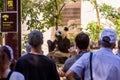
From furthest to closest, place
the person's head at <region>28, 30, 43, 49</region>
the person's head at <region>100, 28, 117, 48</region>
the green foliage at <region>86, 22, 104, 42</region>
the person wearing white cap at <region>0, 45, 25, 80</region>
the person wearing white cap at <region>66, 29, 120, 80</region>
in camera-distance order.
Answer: the green foliage at <region>86, 22, 104, 42</region> → the person's head at <region>28, 30, 43, 49</region> → the person's head at <region>100, 28, 117, 48</region> → the person wearing white cap at <region>66, 29, 120, 80</region> → the person wearing white cap at <region>0, 45, 25, 80</region>

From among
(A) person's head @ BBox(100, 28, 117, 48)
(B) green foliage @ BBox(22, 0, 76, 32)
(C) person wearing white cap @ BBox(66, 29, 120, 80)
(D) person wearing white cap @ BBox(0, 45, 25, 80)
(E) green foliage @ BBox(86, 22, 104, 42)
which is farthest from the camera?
(E) green foliage @ BBox(86, 22, 104, 42)

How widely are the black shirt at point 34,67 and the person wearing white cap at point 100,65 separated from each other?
80 centimetres

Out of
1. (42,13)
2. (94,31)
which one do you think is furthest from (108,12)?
(42,13)

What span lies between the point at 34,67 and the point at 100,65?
1.02m

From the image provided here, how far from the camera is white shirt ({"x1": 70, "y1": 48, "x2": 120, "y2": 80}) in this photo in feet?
15.8

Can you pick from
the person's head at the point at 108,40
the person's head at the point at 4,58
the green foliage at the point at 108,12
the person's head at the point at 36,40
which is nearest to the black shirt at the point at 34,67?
the person's head at the point at 36,40

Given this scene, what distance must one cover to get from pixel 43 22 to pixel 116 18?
9.43 feet

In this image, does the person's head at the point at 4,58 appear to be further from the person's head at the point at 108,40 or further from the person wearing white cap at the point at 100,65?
the person's head at the point at 108,40

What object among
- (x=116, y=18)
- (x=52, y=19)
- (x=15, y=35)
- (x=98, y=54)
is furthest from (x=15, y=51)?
(x=116, y=18)

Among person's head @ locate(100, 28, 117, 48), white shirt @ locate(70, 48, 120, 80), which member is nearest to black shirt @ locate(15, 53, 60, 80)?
white shirt @ locate(70, 48, 120, 80)

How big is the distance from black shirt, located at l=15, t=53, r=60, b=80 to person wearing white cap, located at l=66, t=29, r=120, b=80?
2.62 ft

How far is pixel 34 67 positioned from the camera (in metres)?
5.57

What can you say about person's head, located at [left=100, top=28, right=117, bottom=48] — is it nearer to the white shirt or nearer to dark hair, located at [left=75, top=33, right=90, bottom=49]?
the white shirt

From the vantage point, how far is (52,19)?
1769 centimetres
